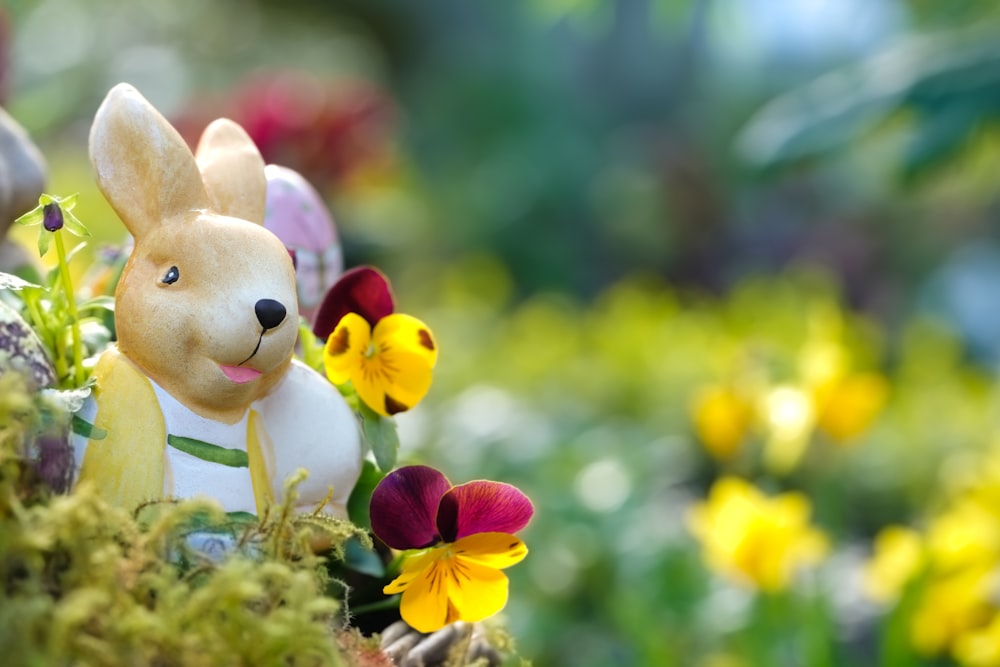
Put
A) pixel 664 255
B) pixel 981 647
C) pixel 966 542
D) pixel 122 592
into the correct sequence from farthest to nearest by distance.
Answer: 1. pixel 664 255
2. pixel 966 542
3. pixel 981 647
4. pixel 122 592

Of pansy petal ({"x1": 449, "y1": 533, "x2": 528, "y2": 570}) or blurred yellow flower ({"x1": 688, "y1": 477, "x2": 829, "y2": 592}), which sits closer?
pansy petal ({"x1": 449, "y1": 533, "x2": 528, "y2": 570})

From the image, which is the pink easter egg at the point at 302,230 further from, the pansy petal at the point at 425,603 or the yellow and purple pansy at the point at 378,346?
the pansy petal at the point at 425,603

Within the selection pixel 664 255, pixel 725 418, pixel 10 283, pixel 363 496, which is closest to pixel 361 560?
pixel 363 496

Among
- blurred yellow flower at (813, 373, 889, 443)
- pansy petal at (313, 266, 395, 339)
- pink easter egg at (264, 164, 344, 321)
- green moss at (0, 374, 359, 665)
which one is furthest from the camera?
→ blurred yellow flower at (813, 373, 889, 443)

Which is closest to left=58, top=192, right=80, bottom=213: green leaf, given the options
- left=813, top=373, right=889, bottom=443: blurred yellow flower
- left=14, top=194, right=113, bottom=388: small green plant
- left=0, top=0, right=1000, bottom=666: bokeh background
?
left=14, top=194, right=113, bottom=388: small green plant

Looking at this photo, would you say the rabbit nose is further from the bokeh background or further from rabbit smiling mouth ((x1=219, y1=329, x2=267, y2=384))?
the bokeh background

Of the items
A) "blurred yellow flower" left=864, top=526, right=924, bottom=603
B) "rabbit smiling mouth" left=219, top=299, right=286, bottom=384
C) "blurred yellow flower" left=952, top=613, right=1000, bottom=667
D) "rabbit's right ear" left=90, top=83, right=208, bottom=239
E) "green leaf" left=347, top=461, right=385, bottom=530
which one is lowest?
"green leaf" left=347, top=461, right=385, bottom=530

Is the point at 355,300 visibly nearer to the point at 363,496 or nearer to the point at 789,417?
the point at 363,496

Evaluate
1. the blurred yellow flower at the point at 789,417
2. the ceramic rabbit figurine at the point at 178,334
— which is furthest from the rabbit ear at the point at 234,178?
the blurred yellow flower at the point at 789,417

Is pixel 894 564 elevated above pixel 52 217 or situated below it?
above
